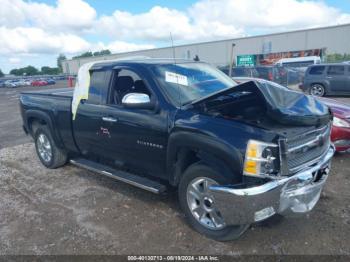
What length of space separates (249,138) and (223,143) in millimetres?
247

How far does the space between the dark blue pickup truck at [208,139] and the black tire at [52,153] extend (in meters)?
1.08

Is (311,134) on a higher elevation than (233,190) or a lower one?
higher

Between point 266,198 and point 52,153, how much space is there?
13.7 ft

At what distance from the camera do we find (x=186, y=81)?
4082 mm

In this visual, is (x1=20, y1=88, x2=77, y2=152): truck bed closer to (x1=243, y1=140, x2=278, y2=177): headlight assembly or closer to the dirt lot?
the dirt lot

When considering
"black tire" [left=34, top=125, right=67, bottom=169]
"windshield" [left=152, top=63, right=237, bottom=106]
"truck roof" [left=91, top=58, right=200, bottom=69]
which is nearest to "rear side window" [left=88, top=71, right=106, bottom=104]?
"truck roof" [left=91, top=58, right=200, bottom=69]

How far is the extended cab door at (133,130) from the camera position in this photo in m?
3.78

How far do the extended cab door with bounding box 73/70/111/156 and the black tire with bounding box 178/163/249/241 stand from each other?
1561mm

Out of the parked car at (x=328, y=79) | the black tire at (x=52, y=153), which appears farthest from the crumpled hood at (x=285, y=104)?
the parked car at (x=328, y=79)

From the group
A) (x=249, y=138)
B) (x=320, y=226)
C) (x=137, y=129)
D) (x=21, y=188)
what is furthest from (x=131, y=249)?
(x=21, y=188)

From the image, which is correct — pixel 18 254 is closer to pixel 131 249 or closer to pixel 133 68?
pixel 131 249

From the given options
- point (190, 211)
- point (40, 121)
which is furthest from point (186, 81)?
point (40, 121)

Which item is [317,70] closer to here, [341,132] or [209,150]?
[341,132]

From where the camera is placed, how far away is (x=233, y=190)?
295 centimetres
